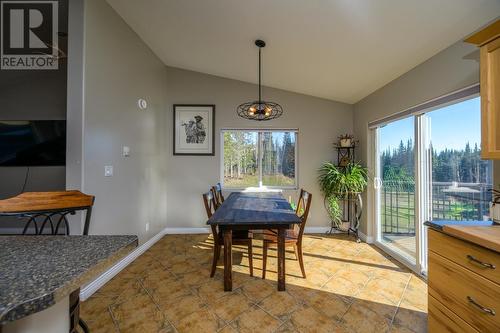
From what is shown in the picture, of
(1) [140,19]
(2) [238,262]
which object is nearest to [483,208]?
(2) [238,262]

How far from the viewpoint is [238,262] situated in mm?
2867

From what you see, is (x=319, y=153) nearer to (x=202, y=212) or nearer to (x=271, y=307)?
(x=202, y=212)

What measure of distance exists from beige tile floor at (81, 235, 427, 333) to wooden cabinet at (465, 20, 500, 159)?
149cm

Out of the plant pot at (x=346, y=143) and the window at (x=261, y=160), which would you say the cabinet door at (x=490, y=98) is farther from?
the window at (x=261, y=160)

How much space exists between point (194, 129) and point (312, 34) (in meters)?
2.54

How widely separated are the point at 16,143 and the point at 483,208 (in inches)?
177

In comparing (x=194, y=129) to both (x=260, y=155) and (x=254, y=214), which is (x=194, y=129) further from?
(x=254, y=214)

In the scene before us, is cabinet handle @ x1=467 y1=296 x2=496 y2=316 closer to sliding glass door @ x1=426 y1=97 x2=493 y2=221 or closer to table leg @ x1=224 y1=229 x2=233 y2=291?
sliding glass door @ x1=426 y1=97 x2=493 y2=221

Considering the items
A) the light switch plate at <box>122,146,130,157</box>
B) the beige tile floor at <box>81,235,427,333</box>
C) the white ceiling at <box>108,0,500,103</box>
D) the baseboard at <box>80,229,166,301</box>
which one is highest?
the white ceiling at <box>108,0,500,103</box>

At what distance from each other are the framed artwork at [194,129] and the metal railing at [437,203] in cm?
302

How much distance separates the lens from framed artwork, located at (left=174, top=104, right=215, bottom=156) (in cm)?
408

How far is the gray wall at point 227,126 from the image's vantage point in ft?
13.4

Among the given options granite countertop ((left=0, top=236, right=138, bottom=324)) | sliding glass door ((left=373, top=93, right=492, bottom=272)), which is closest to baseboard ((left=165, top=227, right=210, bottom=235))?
sliding glass door ((left=373, top=93, right=492, bottom=272))

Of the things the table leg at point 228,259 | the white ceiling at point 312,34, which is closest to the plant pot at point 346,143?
the white ceiling at point 312,34
